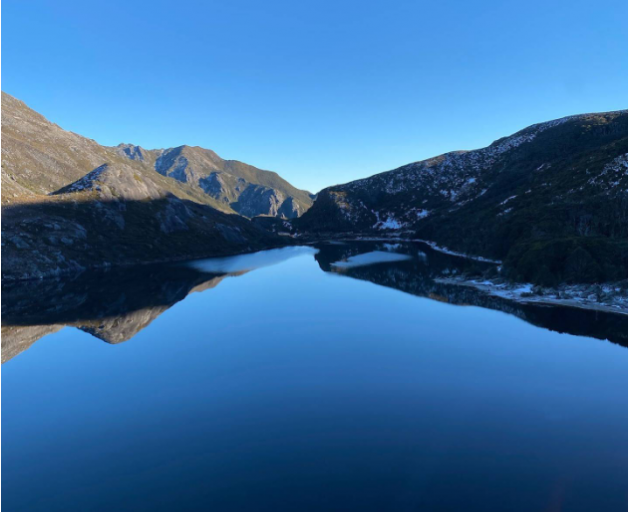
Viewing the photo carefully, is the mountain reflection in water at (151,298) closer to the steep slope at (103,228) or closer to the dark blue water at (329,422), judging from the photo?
the dark blue water at (329,422)

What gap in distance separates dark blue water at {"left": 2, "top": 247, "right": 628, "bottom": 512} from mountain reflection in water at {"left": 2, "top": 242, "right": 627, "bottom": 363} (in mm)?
1666

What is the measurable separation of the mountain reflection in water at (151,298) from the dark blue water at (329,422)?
167cm

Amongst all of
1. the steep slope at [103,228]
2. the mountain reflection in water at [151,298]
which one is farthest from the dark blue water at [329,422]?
the steep slope at [103,228]

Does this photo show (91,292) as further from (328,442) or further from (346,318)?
(328,442)

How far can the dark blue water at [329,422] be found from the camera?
19203 millimetres

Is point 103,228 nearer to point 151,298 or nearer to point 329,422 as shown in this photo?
point 151,298

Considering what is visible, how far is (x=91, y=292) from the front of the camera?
77438 millimetres

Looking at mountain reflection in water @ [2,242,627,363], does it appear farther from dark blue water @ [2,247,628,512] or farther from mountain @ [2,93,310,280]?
mountain @ [2,93,310,280]

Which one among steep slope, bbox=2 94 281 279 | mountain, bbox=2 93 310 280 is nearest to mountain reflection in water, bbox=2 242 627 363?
steep slope, bbox=2 94 281 279

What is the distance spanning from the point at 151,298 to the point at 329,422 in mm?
60184

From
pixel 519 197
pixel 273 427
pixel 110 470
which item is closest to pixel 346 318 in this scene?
pixel 273 427

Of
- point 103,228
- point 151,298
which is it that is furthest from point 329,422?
point 103,228

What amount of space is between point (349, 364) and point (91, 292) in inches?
2594

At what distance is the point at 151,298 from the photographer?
245 feet
